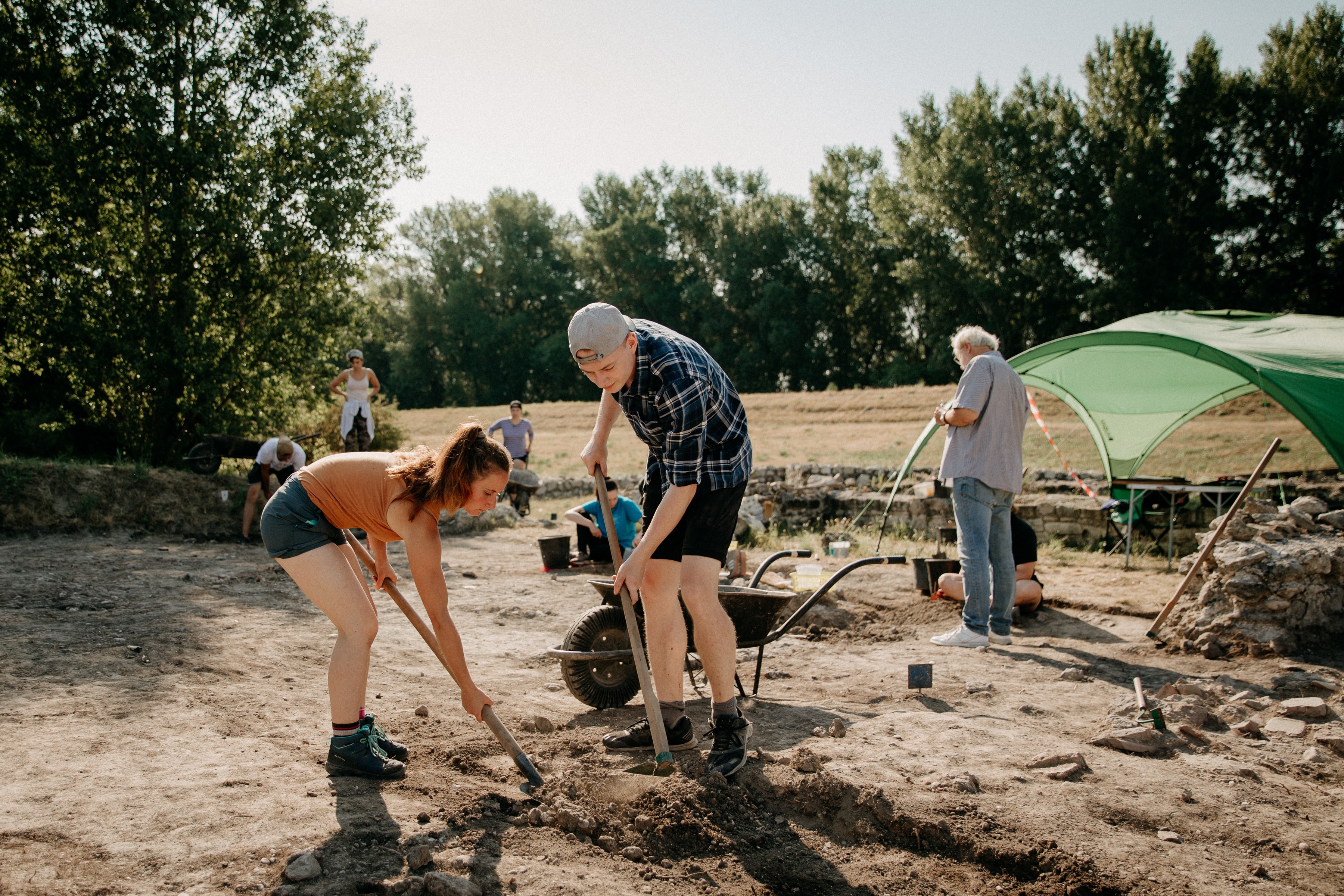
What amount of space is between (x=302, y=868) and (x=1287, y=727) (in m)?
Result: 3.84

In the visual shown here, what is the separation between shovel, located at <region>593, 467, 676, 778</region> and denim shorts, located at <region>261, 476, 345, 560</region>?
1.00 meters

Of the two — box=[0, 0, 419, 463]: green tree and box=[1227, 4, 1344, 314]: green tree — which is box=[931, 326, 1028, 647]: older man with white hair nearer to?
box=[0, 0, 419, 463]: green tree

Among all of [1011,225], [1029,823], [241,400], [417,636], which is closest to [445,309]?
[1011,225]

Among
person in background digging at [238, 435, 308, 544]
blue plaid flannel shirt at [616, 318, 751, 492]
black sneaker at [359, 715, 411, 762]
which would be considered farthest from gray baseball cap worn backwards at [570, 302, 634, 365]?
person in background digging at [238, 435, 308, 544]

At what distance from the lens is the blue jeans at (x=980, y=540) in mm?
5129

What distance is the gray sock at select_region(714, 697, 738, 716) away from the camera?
3.10 metres

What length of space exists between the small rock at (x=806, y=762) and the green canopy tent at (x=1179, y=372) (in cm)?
470

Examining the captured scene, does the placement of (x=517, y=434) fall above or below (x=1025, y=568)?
above

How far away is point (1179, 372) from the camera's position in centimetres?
862

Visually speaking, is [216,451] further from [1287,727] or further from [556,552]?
[1287,727]

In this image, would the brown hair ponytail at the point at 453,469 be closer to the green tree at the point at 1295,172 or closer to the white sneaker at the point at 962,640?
the white sneaker at the point at 962,640

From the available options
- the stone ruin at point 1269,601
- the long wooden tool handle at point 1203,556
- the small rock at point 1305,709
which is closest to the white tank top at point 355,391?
the long wooden tool handle at point 1203,556

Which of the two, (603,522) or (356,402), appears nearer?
(603,522)

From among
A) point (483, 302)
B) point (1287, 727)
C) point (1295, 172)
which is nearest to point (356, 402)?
point (1287, 727)
